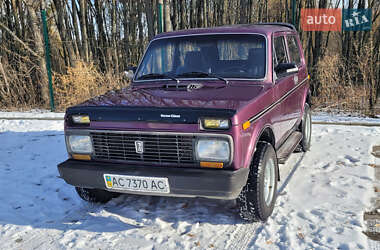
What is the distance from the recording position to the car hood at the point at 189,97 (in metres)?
3.27

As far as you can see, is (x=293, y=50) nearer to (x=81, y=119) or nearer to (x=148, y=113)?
(x=148, y=113)

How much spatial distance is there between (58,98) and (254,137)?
28.9 feet

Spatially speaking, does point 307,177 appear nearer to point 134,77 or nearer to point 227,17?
point 134,77

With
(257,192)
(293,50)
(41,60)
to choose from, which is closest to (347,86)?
(293,50)

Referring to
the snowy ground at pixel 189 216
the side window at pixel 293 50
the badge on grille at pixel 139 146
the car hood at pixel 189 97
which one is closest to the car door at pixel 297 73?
the side window at pixel 293 50

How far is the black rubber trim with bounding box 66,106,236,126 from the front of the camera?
3.04 m

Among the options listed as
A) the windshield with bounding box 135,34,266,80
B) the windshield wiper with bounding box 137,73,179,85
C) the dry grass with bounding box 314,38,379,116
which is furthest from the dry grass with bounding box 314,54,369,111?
the windshield wiper with bounding box 137,73,179,85

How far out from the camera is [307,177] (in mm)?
4816

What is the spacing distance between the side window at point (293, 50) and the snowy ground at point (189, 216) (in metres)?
1.54

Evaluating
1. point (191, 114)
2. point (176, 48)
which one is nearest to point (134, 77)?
point (176, 48)

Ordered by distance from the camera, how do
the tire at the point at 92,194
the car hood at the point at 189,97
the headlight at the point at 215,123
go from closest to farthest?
the headlight at the point at 215,123
the car hood at the point at 189,97
the tire at the point at 92,194

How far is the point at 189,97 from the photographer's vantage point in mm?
3506

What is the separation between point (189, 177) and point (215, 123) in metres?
0.51

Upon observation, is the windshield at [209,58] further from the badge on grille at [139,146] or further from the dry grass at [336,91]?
the dry grass at [336,91]
